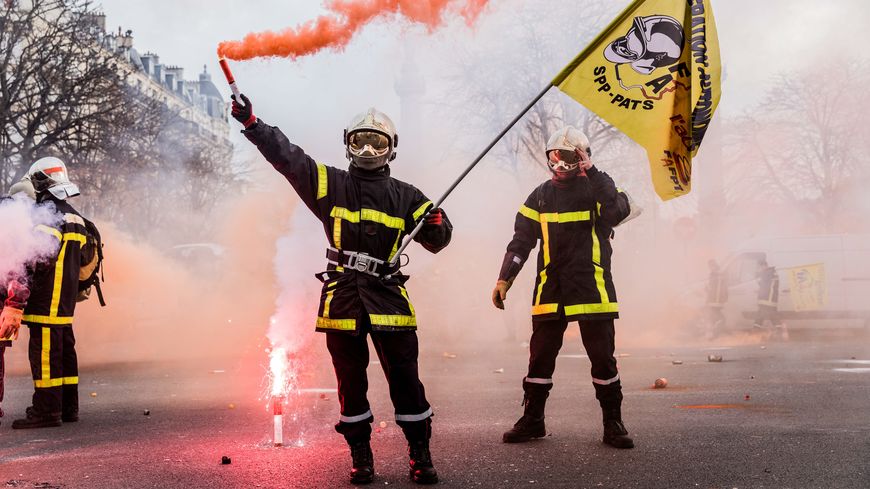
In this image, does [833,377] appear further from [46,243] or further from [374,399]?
[46,243]

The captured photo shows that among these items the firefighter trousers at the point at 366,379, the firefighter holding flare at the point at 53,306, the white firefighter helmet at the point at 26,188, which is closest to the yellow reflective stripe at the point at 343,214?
the firefighter trousers at the point at 366,379

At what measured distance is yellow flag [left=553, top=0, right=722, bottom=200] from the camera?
571 cm

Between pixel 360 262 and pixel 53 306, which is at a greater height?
pixel 360 262

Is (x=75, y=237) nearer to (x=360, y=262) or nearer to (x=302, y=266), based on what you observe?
(x=360, y=262)

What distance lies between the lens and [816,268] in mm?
16766

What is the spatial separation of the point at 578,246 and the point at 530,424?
1178 mm

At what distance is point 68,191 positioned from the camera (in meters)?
7.31

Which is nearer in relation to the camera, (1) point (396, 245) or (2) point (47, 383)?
(1) point (396, 245)

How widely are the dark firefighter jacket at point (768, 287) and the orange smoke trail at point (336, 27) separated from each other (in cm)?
1177

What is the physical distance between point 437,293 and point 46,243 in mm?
16730

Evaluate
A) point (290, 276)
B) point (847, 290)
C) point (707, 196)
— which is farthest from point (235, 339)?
point (707, 196)

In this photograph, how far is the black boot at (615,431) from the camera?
5477mm

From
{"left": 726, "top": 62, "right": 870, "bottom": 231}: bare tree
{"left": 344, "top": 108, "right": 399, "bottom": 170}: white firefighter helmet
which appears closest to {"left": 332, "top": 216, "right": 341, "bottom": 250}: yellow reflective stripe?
{"left": 344, "top": 108, "right": 399, "bottom": 170}: white firefighter helmet

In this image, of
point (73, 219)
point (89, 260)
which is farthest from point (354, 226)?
point (89, 260)
